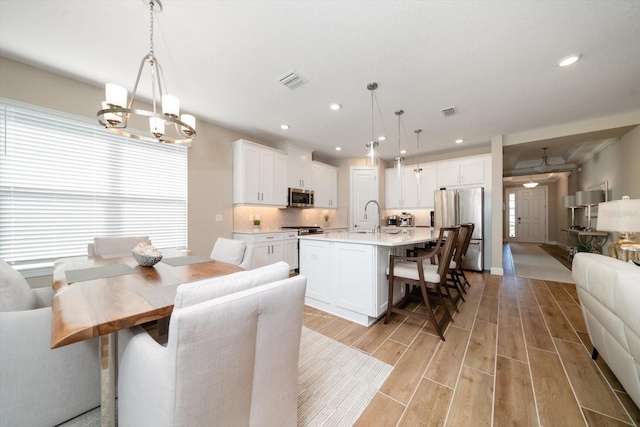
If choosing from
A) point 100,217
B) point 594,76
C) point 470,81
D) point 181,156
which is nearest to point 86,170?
point 100,217

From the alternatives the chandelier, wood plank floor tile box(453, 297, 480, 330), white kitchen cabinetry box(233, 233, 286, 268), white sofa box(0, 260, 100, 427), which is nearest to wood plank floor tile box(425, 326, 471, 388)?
wood plank floor tile box(453, 297, 480, 330)

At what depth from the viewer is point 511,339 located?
2.07 metres

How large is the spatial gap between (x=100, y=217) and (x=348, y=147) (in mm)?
4419

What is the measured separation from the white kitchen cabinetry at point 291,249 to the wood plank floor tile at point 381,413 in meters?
3.22

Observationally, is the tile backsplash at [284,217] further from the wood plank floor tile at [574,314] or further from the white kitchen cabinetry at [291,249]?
the wood plank floor tile at [574,314]

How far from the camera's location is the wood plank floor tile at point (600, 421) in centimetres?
123

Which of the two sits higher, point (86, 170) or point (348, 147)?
point (348, 147)

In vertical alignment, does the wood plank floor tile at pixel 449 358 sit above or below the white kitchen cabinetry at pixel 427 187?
below

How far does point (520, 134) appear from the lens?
4199 mm

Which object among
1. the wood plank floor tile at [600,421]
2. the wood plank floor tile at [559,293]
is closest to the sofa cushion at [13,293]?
the wood plank floor tile at [600,421]

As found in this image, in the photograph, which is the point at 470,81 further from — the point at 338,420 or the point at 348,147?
the point at 338,420

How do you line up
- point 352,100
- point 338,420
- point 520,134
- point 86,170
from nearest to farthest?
point 338,420
point 86,170
point 352,100
point 520,134

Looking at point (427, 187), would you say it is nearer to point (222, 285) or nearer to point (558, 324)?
point (558, 324)

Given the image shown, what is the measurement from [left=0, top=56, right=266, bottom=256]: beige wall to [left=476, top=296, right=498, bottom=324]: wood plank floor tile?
3889 millimetres
